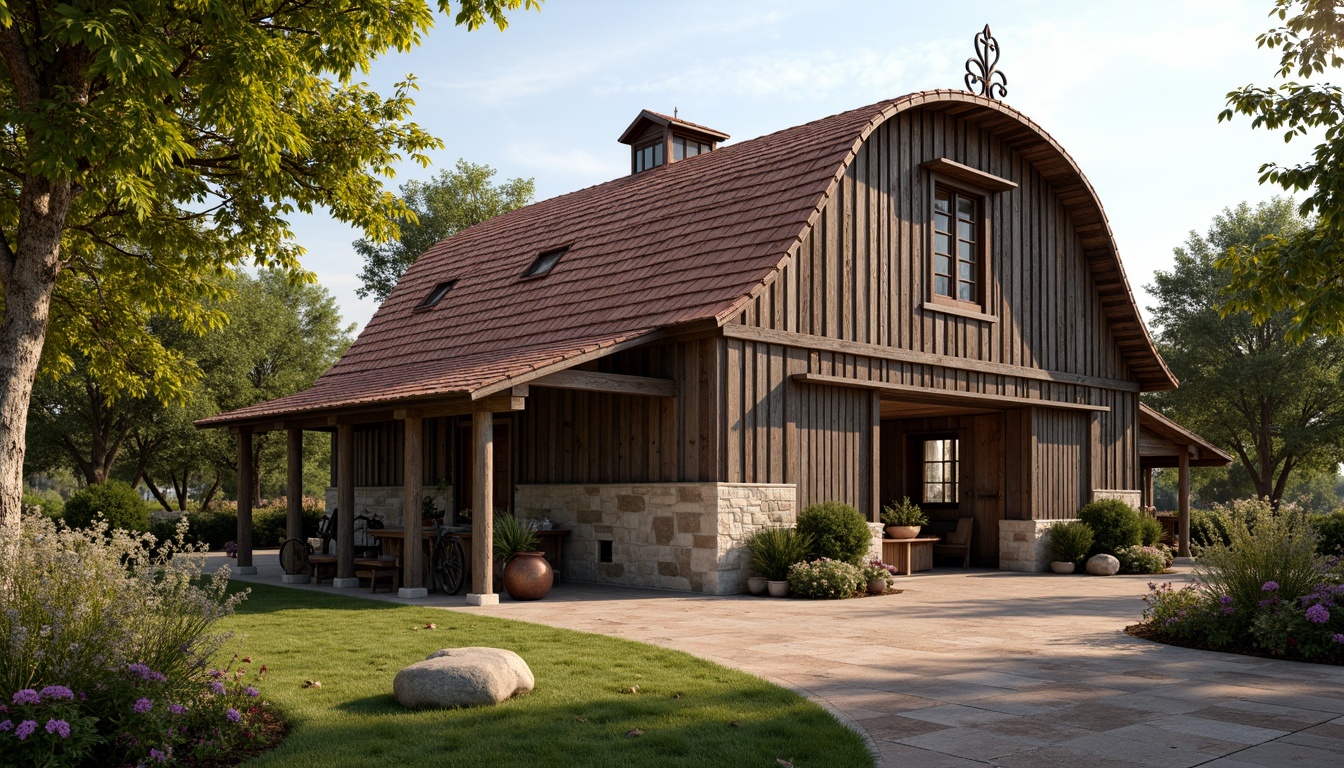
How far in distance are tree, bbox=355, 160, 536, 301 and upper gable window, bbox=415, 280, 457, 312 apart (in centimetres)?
1931

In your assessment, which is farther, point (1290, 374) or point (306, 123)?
point (1290, 374)

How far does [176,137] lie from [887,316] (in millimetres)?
10253

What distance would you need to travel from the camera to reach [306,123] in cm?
1113

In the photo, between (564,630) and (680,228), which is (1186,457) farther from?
(564,630)

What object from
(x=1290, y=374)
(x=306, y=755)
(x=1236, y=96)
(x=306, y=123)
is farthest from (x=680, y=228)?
(x=1290, y=374)

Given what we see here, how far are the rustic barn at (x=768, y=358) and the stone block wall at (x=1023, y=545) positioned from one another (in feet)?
→ 0.13

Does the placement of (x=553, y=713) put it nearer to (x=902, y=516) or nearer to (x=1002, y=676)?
(x=1002, y=676)

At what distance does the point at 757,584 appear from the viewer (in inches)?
543

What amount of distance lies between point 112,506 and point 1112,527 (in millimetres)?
17607

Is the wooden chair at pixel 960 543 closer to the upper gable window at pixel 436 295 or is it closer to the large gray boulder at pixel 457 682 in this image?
the upper gable window at pixel 436 295

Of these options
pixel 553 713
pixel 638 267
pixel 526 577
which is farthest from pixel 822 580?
pixel 553 713

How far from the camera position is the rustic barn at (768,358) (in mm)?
13977

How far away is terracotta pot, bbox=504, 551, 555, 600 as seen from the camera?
1293 cm

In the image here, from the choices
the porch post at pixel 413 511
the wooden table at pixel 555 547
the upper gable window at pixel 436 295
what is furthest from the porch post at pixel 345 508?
the upper gable window at pixel 436 295
